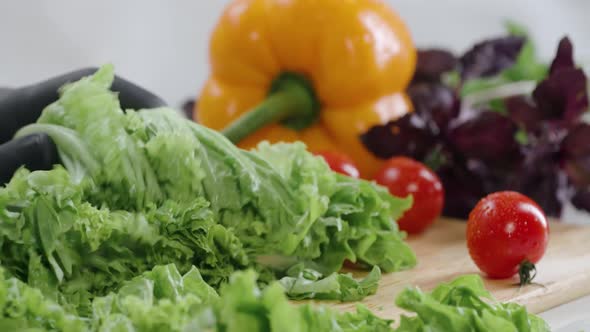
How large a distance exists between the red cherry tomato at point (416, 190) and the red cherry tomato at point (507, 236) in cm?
29

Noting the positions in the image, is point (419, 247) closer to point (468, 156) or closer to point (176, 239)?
point (468, 156)

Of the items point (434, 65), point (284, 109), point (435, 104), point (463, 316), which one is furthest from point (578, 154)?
point (463, 316)

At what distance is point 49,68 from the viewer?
247 cm

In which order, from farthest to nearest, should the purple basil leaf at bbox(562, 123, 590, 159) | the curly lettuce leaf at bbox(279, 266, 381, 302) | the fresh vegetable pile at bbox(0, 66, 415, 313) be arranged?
the purple basil leaf at bbox(562, 123, 590, 159) < the curly lettuce leaf at bbox(279, 266, 381, 302) < the fresh vegetable pile at bbox(0, 66, 415, 313)

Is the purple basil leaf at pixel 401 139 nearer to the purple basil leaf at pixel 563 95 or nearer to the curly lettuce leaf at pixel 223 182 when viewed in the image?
the purple basil leaf at pixel 563 95

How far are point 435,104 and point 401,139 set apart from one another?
117 millimetres

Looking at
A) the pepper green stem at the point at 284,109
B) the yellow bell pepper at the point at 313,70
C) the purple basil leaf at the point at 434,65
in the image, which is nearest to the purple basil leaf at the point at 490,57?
the purple basil leaf at the point at 434,65

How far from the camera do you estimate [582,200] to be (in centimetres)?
157

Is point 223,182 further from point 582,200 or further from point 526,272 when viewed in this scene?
point 582,200

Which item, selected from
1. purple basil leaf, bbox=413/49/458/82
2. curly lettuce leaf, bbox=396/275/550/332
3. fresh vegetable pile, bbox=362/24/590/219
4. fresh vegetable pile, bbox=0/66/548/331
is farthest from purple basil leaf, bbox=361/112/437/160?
curly lettuce leaf, bbox=396/275/550/332

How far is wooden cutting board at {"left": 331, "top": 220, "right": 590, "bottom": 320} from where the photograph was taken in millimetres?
1052

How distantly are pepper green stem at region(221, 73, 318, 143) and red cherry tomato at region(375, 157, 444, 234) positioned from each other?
28cm

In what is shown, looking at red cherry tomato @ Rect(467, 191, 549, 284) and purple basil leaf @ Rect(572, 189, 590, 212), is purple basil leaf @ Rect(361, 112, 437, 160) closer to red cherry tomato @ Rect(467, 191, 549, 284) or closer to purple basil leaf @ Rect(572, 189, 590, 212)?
purple basil leaf @ Rect(572, 189, 590, 212)

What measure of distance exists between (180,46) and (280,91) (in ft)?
3.74
